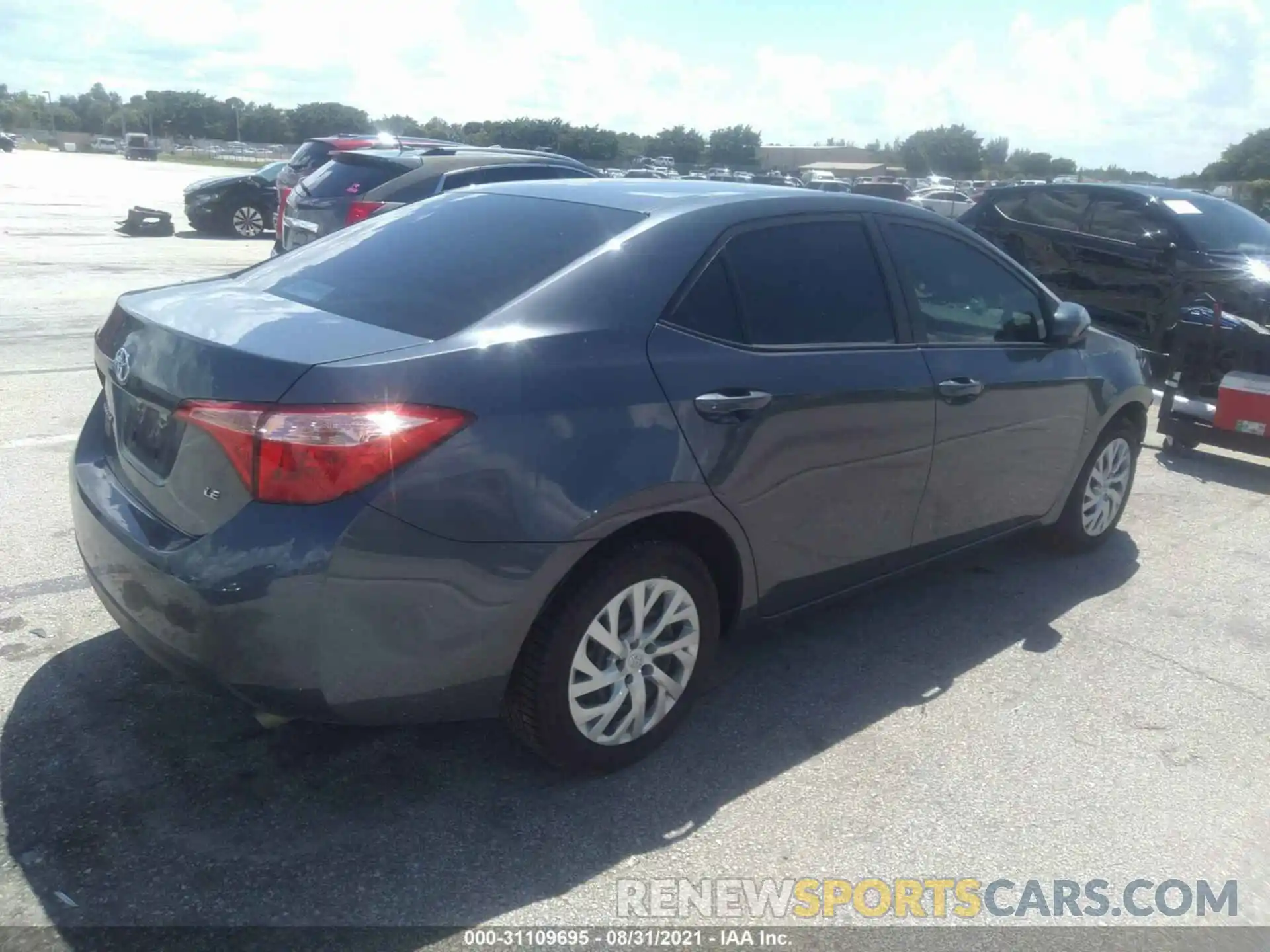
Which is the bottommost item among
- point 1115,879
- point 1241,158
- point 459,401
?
point 1115,879

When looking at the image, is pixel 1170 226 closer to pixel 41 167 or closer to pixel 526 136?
pixel 526 136

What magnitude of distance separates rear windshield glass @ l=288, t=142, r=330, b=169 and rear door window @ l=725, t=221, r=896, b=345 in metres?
Answer: 13.5

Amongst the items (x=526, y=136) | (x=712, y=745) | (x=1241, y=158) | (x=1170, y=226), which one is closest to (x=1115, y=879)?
(x=712, y=745)

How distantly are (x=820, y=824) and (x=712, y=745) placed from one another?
500mm

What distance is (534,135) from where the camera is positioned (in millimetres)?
41969

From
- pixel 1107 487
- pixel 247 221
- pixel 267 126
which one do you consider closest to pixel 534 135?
pixel 247 221

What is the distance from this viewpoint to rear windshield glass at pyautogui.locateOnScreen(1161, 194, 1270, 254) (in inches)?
368

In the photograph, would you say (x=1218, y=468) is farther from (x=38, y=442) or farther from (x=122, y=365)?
(x=38, y=442)

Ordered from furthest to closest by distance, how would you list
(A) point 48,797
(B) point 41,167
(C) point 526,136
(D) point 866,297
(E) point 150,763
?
(B) point 41,167 → (C) point 526,136 → (D) point 866,297 → (E) point 150,763 → (A) point 48,797

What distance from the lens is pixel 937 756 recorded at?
141 inches

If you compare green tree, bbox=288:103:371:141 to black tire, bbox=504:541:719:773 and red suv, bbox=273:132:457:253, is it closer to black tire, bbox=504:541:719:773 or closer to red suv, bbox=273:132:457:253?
red suv, bbox=273:132:457:253

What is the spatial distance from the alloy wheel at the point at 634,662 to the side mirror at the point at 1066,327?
90.8 inches

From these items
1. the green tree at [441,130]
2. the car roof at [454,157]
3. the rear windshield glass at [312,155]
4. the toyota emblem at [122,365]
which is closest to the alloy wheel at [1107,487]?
the toyota emblem at [122,365]

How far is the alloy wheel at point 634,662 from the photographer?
3.17 meters
